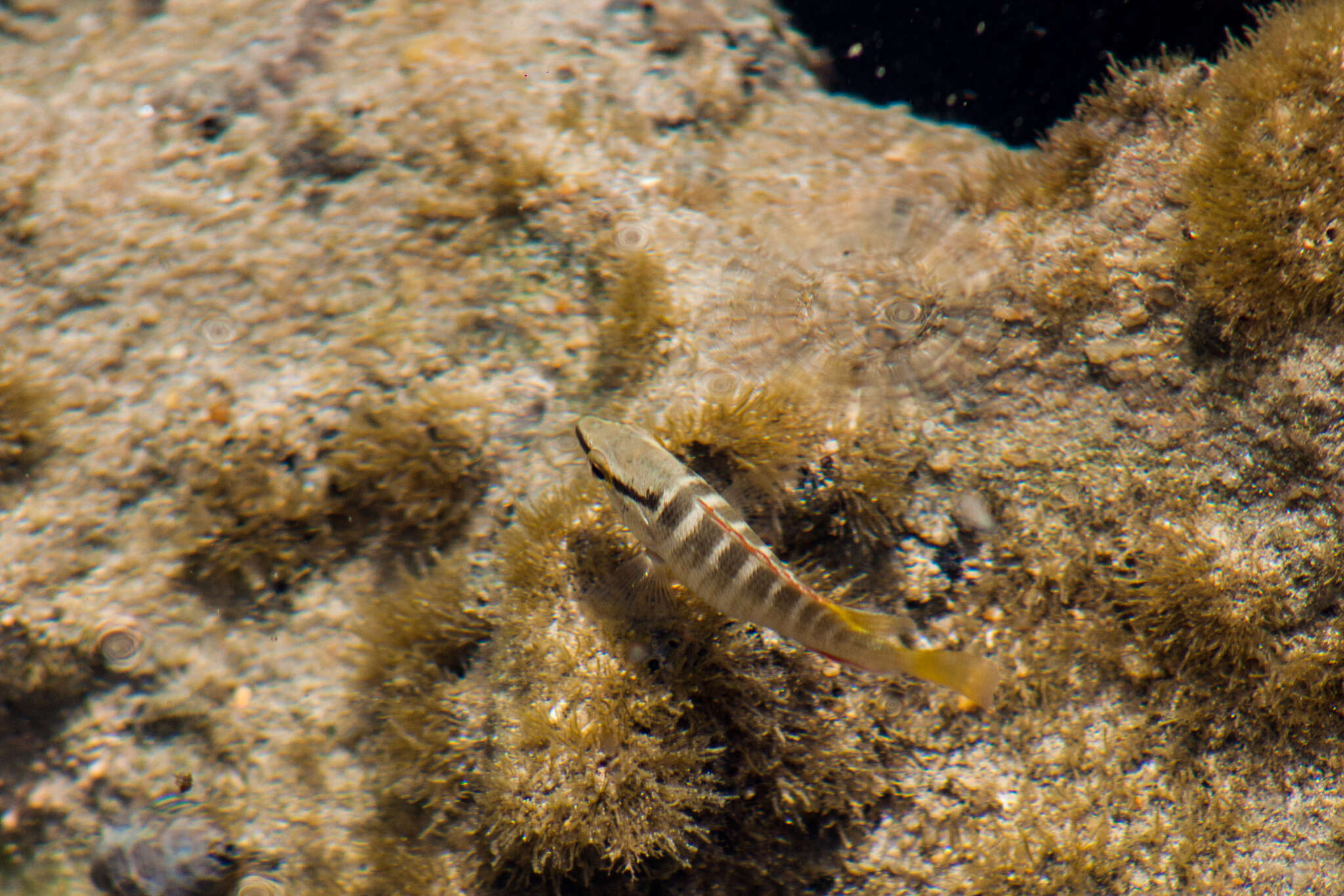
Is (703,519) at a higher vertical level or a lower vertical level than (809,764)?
higher

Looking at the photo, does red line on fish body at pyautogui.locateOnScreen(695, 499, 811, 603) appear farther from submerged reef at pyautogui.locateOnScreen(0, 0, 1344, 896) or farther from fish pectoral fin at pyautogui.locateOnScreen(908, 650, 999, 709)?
submerged reef at pyautogui.locateOnScreen(0, 0, 1344, 896)

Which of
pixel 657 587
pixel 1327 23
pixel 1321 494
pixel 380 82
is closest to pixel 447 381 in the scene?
pixel 657 587

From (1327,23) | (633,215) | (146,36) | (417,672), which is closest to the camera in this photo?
(1327,23)

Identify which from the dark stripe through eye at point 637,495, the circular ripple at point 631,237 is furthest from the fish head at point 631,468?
the circular ripple at point 631,237

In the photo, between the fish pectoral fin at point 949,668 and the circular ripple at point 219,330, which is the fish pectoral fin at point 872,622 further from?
the circular ripple at point 219,330

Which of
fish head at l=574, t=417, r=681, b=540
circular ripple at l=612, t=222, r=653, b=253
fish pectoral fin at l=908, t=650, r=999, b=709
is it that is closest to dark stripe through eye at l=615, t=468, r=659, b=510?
fish head at l=574, t=417, r=681, b=540

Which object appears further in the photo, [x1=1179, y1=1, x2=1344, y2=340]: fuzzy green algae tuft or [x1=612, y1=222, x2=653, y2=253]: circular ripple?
[x1=612, y1=222, x2=653, y2=253]: circular ripple

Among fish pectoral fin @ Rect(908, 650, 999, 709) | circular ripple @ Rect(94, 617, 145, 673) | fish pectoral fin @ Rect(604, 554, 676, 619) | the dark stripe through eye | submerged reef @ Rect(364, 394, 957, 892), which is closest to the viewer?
Result: fish pectoral fin @ Rect(908, 650, 999, 709)

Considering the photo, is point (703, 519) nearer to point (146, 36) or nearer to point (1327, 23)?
point (1327, 23)
